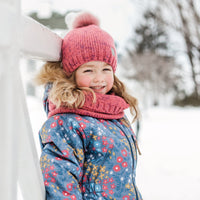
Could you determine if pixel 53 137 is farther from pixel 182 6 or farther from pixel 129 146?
pixel 182 6

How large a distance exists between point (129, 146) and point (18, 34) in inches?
22.7

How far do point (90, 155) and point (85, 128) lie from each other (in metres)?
0.08

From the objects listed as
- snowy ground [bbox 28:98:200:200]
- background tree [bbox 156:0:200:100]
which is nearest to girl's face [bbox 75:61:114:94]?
snowy ground [bbox 28:98:200:200]

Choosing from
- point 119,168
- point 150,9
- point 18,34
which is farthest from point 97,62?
point 150,9

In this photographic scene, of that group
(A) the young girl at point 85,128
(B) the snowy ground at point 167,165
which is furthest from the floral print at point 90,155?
(B) the snowy ground at point 167,165

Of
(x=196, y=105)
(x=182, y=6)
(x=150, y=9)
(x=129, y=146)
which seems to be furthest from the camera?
(x=196, y=105)

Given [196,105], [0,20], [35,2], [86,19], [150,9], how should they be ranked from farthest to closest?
[196,105] → [150,9] → [35,2] → [86,19] → [0,20]

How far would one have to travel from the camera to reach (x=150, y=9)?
Result: 3.66 metres

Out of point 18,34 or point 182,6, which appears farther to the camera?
point 182,6

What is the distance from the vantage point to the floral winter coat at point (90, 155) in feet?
2.33

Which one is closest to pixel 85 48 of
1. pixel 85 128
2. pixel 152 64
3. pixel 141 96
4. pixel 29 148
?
pixel 85 128

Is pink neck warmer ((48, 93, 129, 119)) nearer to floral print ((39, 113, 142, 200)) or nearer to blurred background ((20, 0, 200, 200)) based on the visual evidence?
floral print ((39, 113, 142, 200))

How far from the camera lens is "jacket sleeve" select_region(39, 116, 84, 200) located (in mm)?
658

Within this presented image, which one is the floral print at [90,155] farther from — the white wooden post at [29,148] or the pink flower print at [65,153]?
the white wooden post at [29,148]
